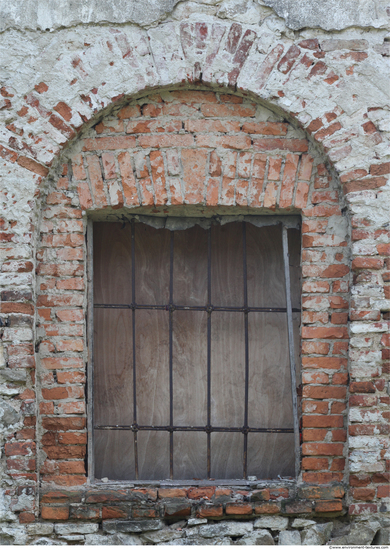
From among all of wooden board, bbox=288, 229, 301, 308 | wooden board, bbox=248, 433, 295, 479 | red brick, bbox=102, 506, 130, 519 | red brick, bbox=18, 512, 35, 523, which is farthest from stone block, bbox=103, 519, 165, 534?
wooden board, bbox=288, 229, 301, 308

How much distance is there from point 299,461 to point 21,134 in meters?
2.28

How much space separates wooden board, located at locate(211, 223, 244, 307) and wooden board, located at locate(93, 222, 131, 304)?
1.65ft

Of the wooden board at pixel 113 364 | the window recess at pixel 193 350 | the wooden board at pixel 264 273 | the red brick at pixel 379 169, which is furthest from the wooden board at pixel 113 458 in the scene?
the red brick at pixel 379 169

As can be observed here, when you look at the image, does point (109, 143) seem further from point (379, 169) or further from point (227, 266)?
point (379, 169)

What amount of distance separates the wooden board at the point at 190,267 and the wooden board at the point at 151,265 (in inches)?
2.3

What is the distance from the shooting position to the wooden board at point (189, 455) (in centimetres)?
283

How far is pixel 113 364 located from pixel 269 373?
91 cm

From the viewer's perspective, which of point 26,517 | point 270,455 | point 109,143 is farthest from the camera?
point 270,455

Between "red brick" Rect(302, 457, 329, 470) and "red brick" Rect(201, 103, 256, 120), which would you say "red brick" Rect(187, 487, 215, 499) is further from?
"red brick" Rect(201, 103, 256, 120)

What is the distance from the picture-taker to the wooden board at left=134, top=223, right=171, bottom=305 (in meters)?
2.87

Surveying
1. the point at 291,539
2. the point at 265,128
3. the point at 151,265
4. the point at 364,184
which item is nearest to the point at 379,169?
the point at 364,184

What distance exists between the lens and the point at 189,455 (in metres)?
2.84

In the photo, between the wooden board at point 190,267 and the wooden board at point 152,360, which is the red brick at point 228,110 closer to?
the wooden board at point 190,267

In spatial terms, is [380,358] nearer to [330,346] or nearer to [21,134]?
[330,346]
